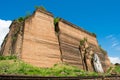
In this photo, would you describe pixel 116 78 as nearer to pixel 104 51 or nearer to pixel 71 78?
pixel 71 78

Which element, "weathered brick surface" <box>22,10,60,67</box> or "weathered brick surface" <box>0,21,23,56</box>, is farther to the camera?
"weathered brick surface" <box>0,21,23,56</box>

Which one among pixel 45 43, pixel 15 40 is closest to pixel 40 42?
pixel 45 43

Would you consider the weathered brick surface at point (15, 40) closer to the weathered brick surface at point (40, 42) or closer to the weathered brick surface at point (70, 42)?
the weathered brick surface at point (40, 42)

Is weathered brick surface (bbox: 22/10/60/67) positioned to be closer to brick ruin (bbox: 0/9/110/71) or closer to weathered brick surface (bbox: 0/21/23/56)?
brick ruin (bbox: 0/9/110/71)

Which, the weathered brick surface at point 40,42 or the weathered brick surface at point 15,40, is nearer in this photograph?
the weathered brick surface at point 40,42

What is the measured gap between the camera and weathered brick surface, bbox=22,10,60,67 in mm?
15883

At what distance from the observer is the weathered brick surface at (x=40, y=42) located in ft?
52.1

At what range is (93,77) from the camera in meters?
12.6

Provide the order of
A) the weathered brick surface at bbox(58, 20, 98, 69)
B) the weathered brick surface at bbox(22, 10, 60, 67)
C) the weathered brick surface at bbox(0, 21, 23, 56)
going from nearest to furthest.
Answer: the weathered brick surface at bbox(22, 10, 60, 67)
the weathered brick surface at bbox(0, 21, 23, 56)
the weathered brick surface at bbox(58, 20, 98, 69)

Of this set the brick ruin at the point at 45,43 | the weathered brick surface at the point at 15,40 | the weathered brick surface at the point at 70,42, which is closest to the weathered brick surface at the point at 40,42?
the brick ruin at the point at 45,43

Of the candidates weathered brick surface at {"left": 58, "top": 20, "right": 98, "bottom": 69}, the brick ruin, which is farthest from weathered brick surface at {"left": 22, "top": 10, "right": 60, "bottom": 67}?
weathered brick surface at {"left": 58, "top": 20, "right": 98, "bottom": 69}

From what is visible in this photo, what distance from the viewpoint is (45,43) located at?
701 inches

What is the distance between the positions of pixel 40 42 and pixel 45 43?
2.25 ft

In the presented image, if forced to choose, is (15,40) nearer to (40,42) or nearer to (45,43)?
(40,42)
